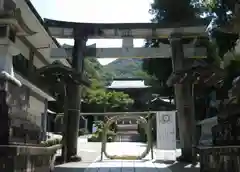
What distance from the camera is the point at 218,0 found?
1562 centimetres

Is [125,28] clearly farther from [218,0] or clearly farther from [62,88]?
[218,0]

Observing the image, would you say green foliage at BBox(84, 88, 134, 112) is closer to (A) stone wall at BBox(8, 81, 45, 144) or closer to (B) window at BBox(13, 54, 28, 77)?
(B) window at BBox(13, 54, 28, 77)

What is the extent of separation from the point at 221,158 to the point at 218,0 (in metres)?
11.8

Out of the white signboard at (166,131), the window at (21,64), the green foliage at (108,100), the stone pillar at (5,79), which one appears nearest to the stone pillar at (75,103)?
the white signboard at (166,131)

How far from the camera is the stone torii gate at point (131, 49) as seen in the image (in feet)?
36.1

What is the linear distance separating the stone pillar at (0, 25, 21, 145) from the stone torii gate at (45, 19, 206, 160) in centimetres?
612

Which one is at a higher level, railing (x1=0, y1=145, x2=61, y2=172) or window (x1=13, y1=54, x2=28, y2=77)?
window (x1=13, y1=54, x2=28, y2=77)

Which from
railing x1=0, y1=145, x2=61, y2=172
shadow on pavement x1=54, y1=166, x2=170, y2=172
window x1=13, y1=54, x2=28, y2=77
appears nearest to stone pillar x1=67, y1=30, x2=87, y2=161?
shadow on pavement x1=54, y1=166, x2=170, y2=172

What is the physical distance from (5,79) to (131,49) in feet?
28.0

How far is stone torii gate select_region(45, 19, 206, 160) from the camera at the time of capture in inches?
433

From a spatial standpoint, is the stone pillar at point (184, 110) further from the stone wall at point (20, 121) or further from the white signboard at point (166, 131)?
the stone wall at point (20, 121)

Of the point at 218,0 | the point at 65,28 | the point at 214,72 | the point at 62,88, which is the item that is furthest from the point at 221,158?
the point at 218,0

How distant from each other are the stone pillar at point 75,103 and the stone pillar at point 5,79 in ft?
19.7

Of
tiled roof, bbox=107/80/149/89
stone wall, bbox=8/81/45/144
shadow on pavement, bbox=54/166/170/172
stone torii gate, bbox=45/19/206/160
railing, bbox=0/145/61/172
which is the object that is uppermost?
tiled roof, bbox=107/80/149/89
